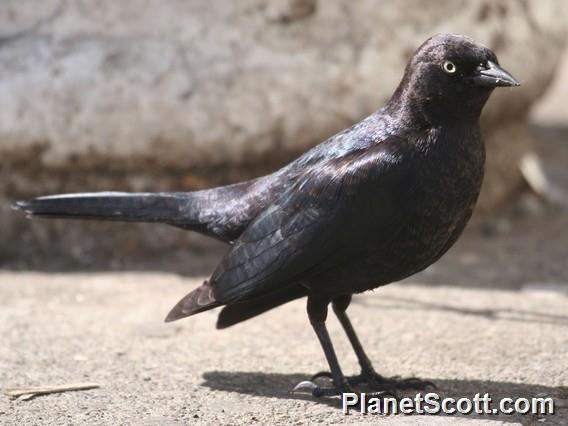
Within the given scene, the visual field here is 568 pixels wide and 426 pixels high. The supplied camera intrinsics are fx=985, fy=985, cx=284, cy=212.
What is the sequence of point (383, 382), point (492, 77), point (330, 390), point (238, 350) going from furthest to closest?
point (238, 350)
point (383, 382)
point (330, 390)
point (492, 77)

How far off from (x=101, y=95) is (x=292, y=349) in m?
2.46

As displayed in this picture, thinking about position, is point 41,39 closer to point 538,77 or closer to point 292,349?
point 292,349

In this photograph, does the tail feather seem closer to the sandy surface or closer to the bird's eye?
the sandy surface

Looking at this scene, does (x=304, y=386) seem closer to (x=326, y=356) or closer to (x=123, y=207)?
(x=326, y=356)

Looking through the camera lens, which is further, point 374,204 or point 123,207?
point 123,207

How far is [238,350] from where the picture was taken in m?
4.87

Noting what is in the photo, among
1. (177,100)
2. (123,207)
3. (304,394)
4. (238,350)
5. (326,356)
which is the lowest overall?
(304,394)

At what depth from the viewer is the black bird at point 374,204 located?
3914mm

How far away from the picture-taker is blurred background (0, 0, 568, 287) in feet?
21.3

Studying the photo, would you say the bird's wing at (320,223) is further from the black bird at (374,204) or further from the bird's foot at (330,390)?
the bird's foot at (330,390)

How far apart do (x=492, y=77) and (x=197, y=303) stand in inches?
60.2

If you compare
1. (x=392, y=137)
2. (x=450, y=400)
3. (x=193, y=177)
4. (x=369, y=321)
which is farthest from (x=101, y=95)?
(x=450, y=400)

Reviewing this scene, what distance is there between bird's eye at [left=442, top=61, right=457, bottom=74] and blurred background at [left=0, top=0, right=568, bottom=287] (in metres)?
2.52

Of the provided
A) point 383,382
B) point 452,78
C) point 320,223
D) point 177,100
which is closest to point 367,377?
point 383,382
